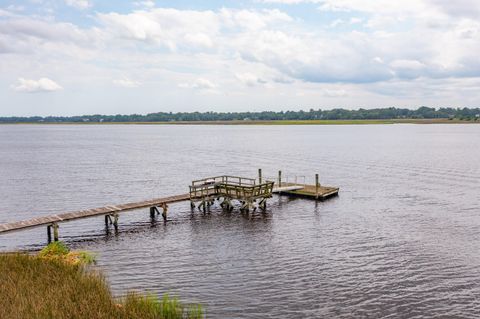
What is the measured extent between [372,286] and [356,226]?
13001 millimetres

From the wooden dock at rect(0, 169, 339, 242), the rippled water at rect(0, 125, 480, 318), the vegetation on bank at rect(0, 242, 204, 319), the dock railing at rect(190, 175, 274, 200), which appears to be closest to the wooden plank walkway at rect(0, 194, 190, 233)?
the wooden dock at rect(0, 169, 339, 242)

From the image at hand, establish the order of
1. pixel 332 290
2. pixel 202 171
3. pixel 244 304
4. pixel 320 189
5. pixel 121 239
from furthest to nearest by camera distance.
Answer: pixel 202 171 < pixel 320 189 < pixel 121 239 < pixel 332 290 < pixel 244 304

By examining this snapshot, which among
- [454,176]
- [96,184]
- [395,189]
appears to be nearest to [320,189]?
[395,189]

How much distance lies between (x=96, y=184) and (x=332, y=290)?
44.6 meters

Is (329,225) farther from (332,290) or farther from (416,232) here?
(332,290)

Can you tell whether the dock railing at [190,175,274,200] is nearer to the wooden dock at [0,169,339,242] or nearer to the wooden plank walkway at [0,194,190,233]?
the wooden dock at [0,169,339,242]

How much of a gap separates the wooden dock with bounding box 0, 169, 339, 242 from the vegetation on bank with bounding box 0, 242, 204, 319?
11.2 metres

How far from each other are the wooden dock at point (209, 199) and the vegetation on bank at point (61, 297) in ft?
36.6

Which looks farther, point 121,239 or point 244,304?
point 121,239

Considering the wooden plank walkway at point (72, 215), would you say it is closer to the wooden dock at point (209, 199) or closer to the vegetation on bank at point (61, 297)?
the wooden dock at point (209, 199)

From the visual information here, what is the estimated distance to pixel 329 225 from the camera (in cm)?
3644

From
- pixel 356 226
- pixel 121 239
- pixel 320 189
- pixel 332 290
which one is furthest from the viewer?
pixel 320 189

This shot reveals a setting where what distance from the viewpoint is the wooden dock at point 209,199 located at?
33.2 meters

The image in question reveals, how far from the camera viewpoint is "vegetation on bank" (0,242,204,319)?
598 inches
